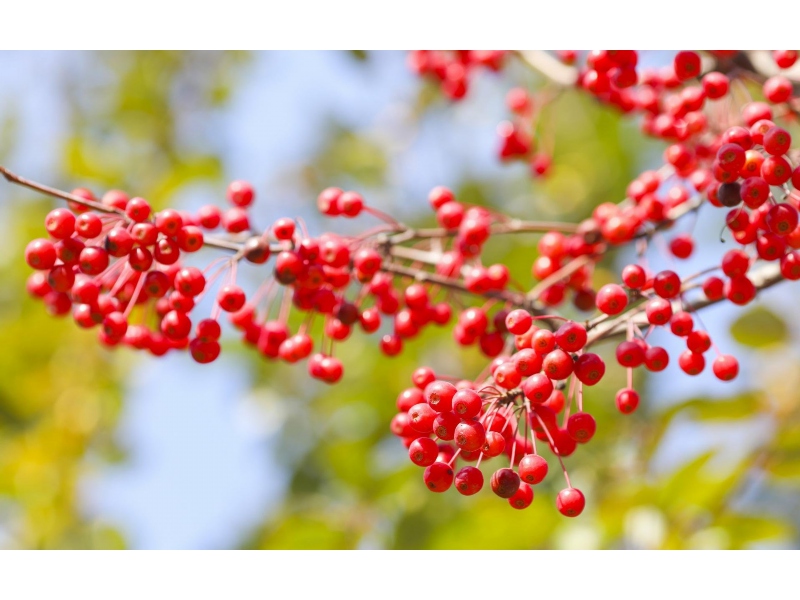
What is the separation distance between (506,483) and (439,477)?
4.2 inches

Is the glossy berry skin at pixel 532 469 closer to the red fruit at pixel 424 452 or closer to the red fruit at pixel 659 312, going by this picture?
the red fruit at pixel 424 452

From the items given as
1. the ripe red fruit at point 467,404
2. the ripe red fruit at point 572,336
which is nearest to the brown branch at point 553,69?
the ripe red fruit at point 572,336

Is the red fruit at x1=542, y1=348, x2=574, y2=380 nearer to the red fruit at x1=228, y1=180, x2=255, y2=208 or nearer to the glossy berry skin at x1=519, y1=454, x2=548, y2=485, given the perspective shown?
the glossy berry skin at x1=519, y1=454, x2=548, y2=485

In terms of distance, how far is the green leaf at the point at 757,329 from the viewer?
110 inches

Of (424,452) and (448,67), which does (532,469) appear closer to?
(424,452)

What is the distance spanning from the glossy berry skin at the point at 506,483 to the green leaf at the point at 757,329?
5.75 feet

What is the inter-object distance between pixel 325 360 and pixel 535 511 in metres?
0.89

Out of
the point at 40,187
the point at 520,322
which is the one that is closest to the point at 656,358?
the point at 520,322

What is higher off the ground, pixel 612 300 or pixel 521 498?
pixel 612 300

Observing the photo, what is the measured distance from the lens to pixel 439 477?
1340mm

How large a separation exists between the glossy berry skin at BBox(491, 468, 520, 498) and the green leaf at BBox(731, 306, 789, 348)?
1.75 m

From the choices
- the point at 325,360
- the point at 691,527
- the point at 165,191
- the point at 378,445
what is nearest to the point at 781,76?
the point at 325,360

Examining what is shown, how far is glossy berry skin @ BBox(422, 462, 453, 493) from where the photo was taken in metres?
1.34

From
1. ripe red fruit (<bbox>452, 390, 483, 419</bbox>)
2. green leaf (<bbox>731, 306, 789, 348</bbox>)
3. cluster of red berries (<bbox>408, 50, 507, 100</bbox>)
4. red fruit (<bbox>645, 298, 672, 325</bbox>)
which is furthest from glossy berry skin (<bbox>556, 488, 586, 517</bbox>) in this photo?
cluster of red berries (<bbox>408, 50, 507, 100</bbox>)
